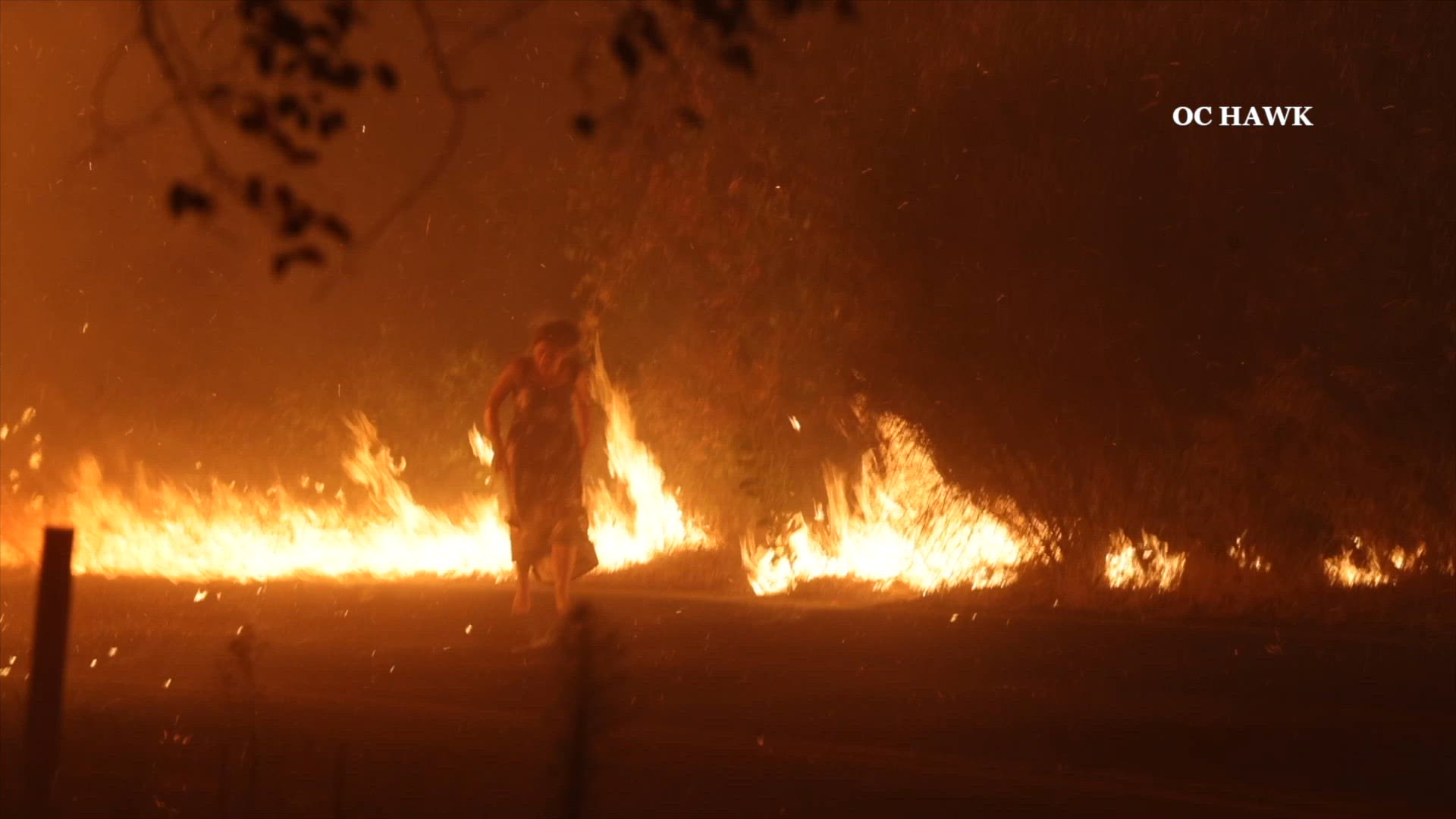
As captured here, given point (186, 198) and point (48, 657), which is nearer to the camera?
point (186, 198)

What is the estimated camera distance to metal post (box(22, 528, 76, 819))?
230 inches

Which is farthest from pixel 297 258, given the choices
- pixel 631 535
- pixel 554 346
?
pixel 631 535

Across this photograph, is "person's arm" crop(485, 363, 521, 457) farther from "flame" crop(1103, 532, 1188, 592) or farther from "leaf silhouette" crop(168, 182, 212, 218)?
"leaf silhouette" crop(168, 182, 212, 218)

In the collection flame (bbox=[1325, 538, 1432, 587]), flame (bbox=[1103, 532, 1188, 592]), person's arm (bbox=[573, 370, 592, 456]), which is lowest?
flame (bbox=[1325, 538, 1432, 587])

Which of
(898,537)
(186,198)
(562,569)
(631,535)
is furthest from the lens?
(631,535)

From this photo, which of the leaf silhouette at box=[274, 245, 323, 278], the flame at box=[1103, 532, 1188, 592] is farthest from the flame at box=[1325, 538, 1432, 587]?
the leaf silhouette at box=[274, 245, 323, 278]

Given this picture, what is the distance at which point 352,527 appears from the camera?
2338 cm

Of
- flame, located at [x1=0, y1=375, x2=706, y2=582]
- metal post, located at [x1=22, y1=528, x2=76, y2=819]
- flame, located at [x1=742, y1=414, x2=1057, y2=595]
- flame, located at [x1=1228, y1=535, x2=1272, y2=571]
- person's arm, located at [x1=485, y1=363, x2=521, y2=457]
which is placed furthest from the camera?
flame, located at [x1=0, y1=375, x2=706, y2=582]

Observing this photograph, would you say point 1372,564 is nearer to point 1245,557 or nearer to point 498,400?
point 1245,557

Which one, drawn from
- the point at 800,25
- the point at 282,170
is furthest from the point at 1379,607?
the point at 282,170

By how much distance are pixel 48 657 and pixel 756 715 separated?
15.3 ft

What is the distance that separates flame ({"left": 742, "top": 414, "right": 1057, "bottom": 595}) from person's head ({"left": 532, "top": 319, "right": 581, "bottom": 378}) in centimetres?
391

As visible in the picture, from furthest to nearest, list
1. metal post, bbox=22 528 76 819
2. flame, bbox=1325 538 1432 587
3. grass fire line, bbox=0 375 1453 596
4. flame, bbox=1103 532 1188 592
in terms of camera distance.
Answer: grass fire line, bbox=0 375 1453 596
flame, bbox=1103 532 1188 592
flame, bbox=1325 538 1432 587
metal post, bbox=22 528 76 819

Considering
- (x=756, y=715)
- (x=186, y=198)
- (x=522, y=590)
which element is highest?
(x=522, y=590)
